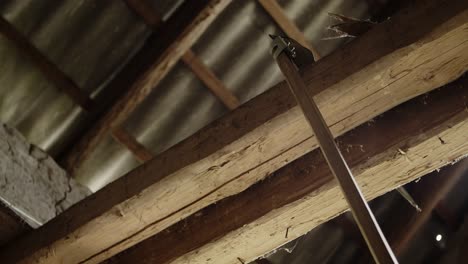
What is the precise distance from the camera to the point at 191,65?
9.15 ft

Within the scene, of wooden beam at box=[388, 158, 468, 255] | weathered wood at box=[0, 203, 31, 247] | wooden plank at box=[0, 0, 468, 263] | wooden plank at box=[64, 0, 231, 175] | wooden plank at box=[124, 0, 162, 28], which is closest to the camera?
wooden plank at box=[0, 0, 468, 263]

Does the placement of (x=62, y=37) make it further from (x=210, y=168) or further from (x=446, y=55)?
(x=446, y=55)

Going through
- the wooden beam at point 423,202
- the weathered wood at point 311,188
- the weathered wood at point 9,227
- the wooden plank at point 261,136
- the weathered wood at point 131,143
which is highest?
the weathered wood at point 131,143

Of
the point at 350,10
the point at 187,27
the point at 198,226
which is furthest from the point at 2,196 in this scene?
the point at 350,10

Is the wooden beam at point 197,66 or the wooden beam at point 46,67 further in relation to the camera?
the wooden beam at point 197,66

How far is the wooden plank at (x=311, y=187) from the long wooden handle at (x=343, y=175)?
39 centimetres

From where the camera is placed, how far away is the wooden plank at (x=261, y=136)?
122 centimetres

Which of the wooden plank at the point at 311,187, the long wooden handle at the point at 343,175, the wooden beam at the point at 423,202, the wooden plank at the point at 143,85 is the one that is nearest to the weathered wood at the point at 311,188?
the wooden plank at the point at 311,187

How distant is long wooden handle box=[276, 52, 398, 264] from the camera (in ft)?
2.47

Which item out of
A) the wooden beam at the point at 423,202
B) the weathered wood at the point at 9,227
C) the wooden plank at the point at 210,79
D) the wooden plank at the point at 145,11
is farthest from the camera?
the wooden beam at the point at 423,202

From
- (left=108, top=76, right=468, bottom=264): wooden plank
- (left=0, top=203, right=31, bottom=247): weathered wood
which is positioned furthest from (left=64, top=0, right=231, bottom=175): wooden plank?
(left=108, top=76, right=468, bottom=264): wooden plank

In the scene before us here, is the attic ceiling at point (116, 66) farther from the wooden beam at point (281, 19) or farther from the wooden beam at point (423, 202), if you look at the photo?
the wooden beam at point (423, 202)

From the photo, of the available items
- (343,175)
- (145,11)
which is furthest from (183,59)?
(343,175)

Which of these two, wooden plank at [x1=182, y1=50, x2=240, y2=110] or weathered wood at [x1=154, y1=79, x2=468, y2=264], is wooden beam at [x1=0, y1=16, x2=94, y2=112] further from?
weathered wood at [x1=154, y1=79, x2=468, y2=264]
